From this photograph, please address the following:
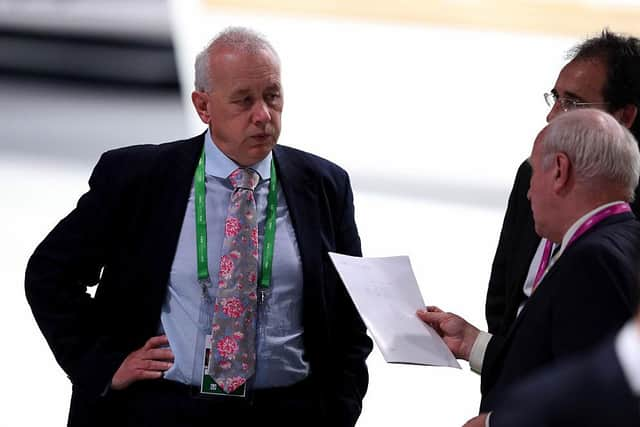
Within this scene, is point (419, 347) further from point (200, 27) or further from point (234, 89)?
point (200, 27)

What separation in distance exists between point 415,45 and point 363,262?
481cm

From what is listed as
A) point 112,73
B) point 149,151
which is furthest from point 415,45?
point 149,151

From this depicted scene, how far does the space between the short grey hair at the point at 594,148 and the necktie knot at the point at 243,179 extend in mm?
732

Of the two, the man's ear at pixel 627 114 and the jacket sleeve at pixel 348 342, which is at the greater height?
the man's ear at pixel 627 114

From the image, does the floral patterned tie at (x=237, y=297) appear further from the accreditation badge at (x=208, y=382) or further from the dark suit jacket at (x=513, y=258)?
the dark suit jacket at (x=513, y=258)

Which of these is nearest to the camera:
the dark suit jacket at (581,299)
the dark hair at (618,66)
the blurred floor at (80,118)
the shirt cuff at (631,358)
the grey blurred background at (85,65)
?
the shirt cuff at (631,358)

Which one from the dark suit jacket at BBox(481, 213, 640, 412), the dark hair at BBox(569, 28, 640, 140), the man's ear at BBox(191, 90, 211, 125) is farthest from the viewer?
the dark hair at BBox(569, 28, 640, 140)

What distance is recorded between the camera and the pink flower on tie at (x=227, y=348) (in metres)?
2.56

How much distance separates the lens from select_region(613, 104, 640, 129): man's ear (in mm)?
2902

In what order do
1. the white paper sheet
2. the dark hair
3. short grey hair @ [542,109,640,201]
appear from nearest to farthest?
short grey hair @ [542,109,640,201]
the white paper sheet
the dark hair

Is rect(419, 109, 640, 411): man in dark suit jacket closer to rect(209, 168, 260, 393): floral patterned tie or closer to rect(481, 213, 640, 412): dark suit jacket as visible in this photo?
rect(481, 213, 640, 412): dark suit jacket

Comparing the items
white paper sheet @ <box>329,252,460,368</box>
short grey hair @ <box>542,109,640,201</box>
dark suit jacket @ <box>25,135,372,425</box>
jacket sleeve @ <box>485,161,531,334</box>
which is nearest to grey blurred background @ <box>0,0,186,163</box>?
jacket sleeve @ <box>485,161,531,334</box>

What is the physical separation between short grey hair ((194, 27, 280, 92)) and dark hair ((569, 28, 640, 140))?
2.69 ft

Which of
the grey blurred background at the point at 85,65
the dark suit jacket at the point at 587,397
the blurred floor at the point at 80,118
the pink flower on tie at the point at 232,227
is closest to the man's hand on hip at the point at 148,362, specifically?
the pink flower on tie at the point at 232,227
